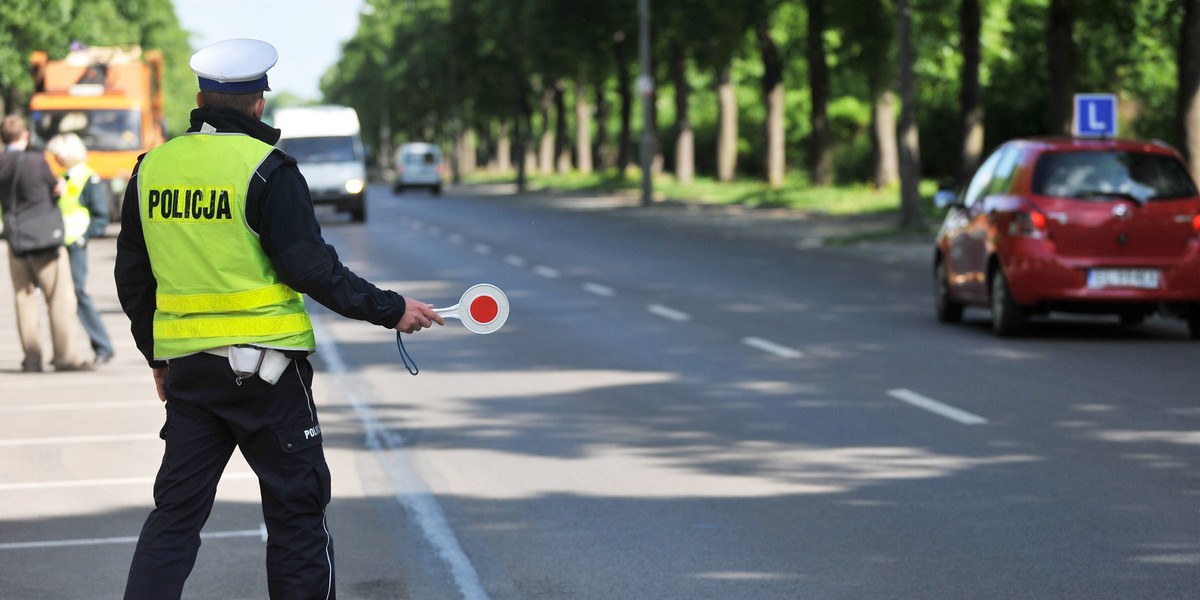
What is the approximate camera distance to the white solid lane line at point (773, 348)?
14147 mm

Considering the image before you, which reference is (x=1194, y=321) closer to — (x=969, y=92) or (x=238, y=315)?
(x=238, y=315)

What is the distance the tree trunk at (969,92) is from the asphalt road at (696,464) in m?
17.5

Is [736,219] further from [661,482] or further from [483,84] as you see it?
[483,84]

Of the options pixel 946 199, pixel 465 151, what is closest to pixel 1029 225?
pixel 946 199

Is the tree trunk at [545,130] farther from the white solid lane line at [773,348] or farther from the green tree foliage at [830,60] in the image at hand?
the white solid lane line at [773,348]

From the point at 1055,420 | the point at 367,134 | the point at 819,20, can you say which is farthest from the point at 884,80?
the point at 367,134

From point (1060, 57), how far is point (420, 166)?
4298cm

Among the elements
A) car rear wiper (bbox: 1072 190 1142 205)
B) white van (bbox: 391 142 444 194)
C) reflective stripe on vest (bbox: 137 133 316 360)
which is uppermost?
reflective stripe on vest (bbox: 137 133 316 360)

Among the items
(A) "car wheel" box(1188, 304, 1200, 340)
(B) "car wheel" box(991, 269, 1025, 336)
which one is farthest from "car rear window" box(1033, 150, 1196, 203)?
(A) "car wheel" box(1188, 304, 1200, 340)

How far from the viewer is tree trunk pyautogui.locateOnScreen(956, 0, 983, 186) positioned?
34.2 meters

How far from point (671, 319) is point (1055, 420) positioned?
24.0ft

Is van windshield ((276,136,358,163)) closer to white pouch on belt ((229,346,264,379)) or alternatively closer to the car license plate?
the car license plate

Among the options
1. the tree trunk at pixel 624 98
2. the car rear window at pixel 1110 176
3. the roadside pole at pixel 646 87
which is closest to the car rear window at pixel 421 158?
the tree trunk at pixel 624 98

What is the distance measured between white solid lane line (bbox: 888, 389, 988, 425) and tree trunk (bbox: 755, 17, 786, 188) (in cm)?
3545
